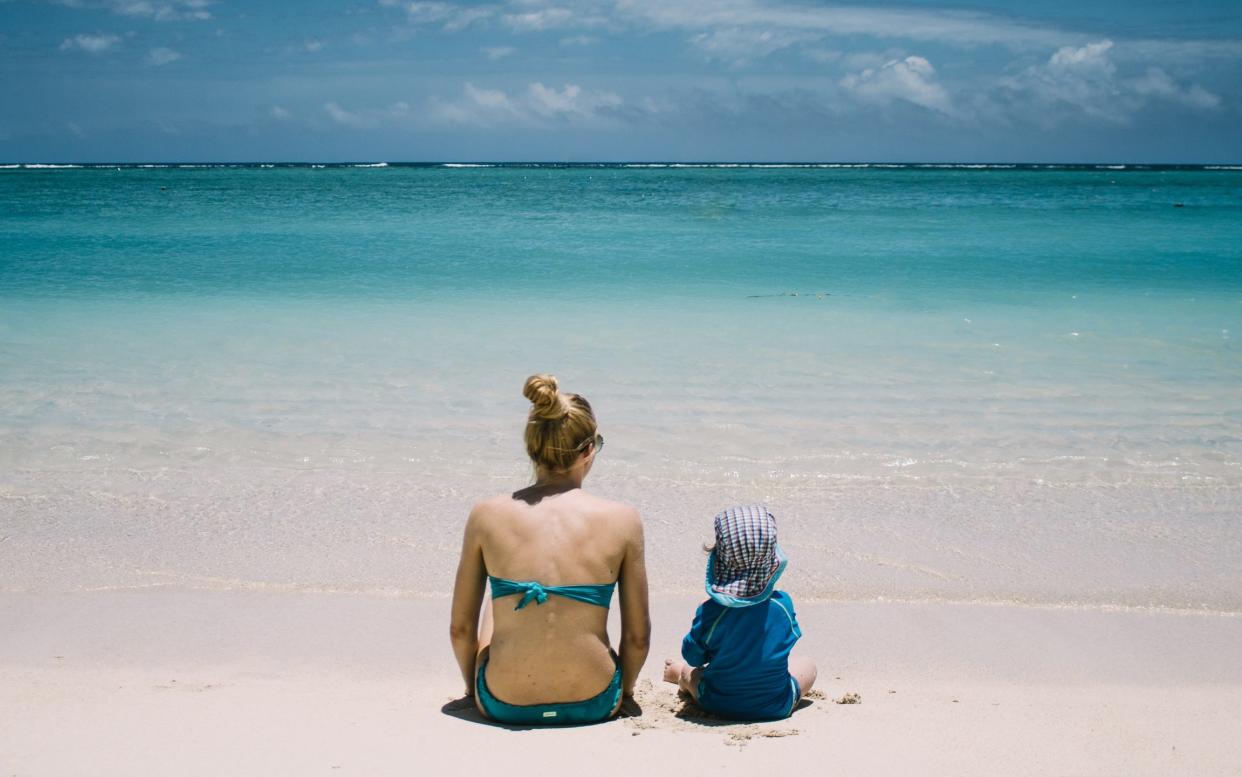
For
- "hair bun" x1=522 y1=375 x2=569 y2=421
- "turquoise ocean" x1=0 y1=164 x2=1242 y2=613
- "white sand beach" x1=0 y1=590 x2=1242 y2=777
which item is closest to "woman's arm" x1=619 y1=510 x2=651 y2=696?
"white sand beach" x1=0 y1=590 x2=1242 y2=777

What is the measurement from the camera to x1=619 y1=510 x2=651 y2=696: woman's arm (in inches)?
115

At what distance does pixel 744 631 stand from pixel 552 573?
695 mm

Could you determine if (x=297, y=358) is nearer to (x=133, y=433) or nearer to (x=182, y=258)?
(x=133, y=433)

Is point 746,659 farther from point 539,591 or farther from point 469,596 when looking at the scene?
point 469,596

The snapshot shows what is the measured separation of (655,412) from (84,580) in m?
4.11

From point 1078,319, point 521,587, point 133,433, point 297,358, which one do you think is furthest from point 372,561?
point 1078,319

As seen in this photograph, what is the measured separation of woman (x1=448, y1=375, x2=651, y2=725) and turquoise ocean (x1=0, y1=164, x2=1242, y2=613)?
1.51 m

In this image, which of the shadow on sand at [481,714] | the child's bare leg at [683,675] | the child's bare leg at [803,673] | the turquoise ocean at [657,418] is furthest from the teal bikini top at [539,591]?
the turquoise ocean at [657,418]

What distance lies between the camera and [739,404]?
7.72 m

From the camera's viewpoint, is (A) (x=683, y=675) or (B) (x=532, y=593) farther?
(A) (x=683, y=675)

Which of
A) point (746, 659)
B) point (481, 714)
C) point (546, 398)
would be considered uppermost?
point (546, 398)

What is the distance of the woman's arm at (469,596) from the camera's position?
2.91 meters

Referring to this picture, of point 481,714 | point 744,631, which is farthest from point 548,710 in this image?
point 744,631

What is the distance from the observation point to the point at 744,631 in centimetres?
315
